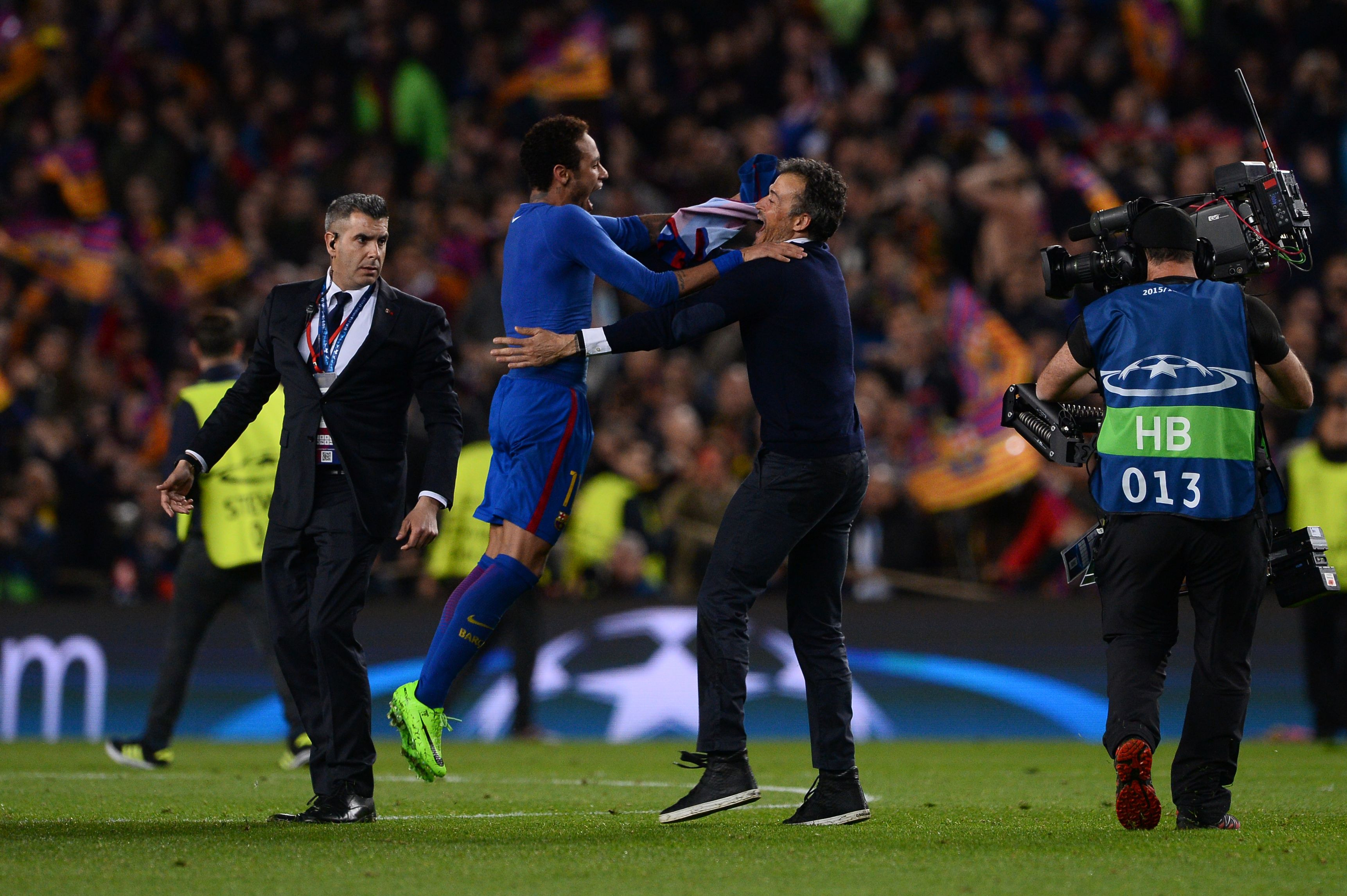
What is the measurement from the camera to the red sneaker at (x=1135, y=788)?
5.54m

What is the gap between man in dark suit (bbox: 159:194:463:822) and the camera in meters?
6.05

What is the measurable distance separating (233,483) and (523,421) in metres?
3.63

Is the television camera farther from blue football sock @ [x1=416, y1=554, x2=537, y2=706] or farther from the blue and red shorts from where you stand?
blue football sock @ [x1=416, y1=554, x2=537, y2=706]

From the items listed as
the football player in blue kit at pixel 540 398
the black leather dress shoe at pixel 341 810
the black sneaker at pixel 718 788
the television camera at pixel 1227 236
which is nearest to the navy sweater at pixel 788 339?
the football player in blue kit at pixel 540 398

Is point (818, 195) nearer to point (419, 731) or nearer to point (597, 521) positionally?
point (419, 731)

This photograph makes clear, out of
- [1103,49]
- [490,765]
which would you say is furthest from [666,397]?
[1103,49]

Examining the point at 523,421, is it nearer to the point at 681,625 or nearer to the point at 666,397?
the point at 681,625

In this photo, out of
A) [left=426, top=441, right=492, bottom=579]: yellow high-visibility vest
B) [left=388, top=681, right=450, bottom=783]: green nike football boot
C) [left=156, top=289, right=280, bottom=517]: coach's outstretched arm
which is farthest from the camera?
[left=426, top=441, right=492, bottom=579]: yellow high-visibility vest

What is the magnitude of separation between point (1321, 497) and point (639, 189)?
23.3ft

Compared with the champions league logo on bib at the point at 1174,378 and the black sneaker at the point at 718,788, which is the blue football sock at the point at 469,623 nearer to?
the black sneaker at the point at 718,788

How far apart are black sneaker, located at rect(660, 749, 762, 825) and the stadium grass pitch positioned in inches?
3.7

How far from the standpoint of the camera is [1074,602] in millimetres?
11516

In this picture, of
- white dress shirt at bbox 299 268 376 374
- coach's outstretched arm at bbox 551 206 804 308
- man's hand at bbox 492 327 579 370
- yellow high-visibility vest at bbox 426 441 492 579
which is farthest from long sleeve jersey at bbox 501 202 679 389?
yellow high-visibility vest at bbox 426 441 492 579

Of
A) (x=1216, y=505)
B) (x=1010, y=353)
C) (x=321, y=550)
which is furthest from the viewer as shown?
(x=1010, y=353)
